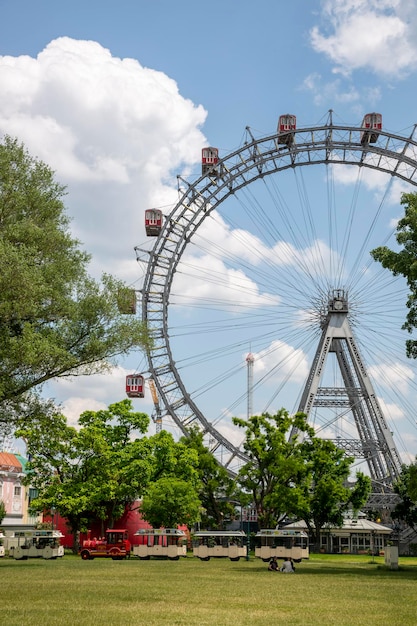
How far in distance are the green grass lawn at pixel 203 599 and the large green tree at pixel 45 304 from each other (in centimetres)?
829

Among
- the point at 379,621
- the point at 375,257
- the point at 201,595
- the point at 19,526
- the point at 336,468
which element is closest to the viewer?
the point at 379,621

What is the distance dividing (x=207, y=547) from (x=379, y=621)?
119 feet

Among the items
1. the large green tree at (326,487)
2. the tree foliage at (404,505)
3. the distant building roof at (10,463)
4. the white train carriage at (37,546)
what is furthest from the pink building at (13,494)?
the tree foliage at (404,505)

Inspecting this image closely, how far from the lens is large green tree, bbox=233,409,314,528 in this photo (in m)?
61.3

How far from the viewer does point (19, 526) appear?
86.7 meters

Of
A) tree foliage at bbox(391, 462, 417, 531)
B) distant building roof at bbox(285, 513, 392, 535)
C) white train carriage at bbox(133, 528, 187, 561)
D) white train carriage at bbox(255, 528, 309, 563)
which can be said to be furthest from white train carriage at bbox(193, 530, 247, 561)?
distant building roof at bbox(285, 513, 392, 535)

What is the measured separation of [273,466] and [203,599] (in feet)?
134

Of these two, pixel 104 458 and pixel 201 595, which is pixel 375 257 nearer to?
pixel 201 595

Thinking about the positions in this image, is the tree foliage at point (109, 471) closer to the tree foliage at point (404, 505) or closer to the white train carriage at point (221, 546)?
the white train carriage at point (221, 546)

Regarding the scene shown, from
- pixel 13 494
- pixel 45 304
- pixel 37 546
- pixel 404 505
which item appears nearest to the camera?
pixel 45 304

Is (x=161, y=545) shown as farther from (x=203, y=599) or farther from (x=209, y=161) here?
(x=203, y=599)

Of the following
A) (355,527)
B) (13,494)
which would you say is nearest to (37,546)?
(355,527)

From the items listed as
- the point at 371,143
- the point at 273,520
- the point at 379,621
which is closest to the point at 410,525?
the point at 273,520

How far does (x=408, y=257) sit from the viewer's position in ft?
123
